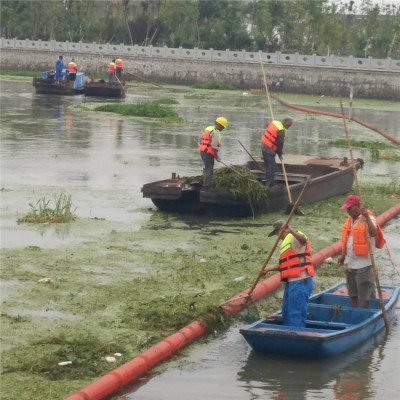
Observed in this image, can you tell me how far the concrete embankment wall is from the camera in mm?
65750

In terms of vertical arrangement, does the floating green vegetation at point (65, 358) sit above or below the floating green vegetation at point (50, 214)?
below

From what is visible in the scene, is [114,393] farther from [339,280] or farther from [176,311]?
[339,280]

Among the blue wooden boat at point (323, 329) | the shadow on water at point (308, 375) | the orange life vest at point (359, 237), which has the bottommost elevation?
the shadow on water at point (308, 375)

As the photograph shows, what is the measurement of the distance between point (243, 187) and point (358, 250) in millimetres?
6876

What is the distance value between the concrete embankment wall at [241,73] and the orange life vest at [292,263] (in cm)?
4856

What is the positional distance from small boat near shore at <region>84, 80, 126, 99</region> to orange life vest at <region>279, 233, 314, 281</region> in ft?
136

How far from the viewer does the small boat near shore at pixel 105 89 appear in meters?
53.3

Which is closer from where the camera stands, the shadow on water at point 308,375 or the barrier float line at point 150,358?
the barrier float line at point 150,358

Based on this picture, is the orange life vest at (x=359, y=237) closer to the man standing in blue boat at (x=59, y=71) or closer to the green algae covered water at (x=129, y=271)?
the green algae covered water at (x=129, y=271)

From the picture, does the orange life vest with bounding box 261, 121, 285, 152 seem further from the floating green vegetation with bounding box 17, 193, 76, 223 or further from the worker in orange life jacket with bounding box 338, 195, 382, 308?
the worker in orange life jacket with bounding box 338, 195, 382, 308

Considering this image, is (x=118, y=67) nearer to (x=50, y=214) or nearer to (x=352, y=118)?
(x=352, y=118)

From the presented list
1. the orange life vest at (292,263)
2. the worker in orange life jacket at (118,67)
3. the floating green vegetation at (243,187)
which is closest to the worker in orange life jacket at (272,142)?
the floating green vegetation at (243,187)

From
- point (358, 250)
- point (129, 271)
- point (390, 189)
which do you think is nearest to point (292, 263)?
point (358, 250)

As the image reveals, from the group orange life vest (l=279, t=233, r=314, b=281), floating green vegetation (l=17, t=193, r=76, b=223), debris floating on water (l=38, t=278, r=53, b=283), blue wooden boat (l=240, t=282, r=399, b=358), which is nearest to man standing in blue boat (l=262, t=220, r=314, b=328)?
orange life vest (l=279, t=233, r=314, b=281)
